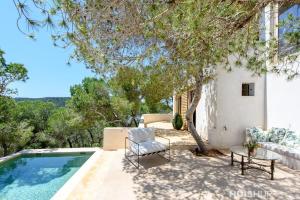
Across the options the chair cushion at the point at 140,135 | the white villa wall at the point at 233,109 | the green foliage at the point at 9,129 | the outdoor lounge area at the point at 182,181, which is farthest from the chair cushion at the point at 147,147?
the green foliage at the point at 9,129

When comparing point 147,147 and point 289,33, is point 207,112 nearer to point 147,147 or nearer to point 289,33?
point 147,147

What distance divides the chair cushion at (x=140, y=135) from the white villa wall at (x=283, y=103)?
16.5 feet

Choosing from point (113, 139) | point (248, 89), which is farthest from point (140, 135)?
point (248, 89)

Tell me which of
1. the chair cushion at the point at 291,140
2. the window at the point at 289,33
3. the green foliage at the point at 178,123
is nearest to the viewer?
the window at the point at 289,33

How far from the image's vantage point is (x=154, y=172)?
21.8ft

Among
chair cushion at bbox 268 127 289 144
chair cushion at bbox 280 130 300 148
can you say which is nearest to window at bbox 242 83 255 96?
chair cushion at bbox 268 127 289 144

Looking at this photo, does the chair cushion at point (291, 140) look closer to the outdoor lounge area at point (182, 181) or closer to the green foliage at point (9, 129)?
the outdoor lounge area at point (182, 181)

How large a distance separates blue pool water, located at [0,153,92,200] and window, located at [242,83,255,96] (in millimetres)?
7248

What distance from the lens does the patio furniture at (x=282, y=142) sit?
6.93 meters

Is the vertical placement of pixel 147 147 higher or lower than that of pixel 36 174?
higher

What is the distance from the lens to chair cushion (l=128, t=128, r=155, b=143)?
8.11 meters

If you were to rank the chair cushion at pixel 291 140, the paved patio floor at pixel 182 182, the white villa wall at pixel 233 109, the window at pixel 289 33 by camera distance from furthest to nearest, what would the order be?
the white villa wall at pixel 233 109 < the chair cushion at pixel 291 140 < the paved patio floor at pixel 182 182 < the window at pixel 289 33

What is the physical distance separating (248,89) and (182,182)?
20.2 ft

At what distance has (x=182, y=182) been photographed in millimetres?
5832
